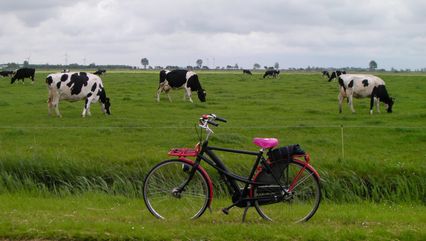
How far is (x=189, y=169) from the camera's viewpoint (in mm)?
7961

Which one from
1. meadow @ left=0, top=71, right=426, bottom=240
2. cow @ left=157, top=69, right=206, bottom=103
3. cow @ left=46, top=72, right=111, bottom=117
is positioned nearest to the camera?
meadow @ left=0, top=71, right=426, bottom=240

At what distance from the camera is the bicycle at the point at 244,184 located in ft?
25.9

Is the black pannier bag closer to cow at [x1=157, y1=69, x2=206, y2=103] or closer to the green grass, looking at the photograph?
the green grass

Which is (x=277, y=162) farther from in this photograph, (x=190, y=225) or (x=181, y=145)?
(x=181, y=145)

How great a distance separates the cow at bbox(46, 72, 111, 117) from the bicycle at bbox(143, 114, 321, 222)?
17.1 m

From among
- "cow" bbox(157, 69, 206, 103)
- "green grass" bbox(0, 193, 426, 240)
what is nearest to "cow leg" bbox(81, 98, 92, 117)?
"cow" bbox(157, 69, 206, 103)

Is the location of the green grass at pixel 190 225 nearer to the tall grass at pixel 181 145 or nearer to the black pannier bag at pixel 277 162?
the black pannier bag at pixel 277 162

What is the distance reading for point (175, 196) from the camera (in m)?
8.20

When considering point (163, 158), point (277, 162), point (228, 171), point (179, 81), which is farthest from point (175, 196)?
point (179, 81)

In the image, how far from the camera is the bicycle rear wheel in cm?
797

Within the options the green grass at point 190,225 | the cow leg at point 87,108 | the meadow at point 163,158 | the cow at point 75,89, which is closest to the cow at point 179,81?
the cow at point 75,89

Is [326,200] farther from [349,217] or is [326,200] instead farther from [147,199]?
[147,199]

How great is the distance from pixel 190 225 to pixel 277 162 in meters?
1.59

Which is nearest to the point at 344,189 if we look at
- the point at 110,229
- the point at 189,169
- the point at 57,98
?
the point at 189,169
